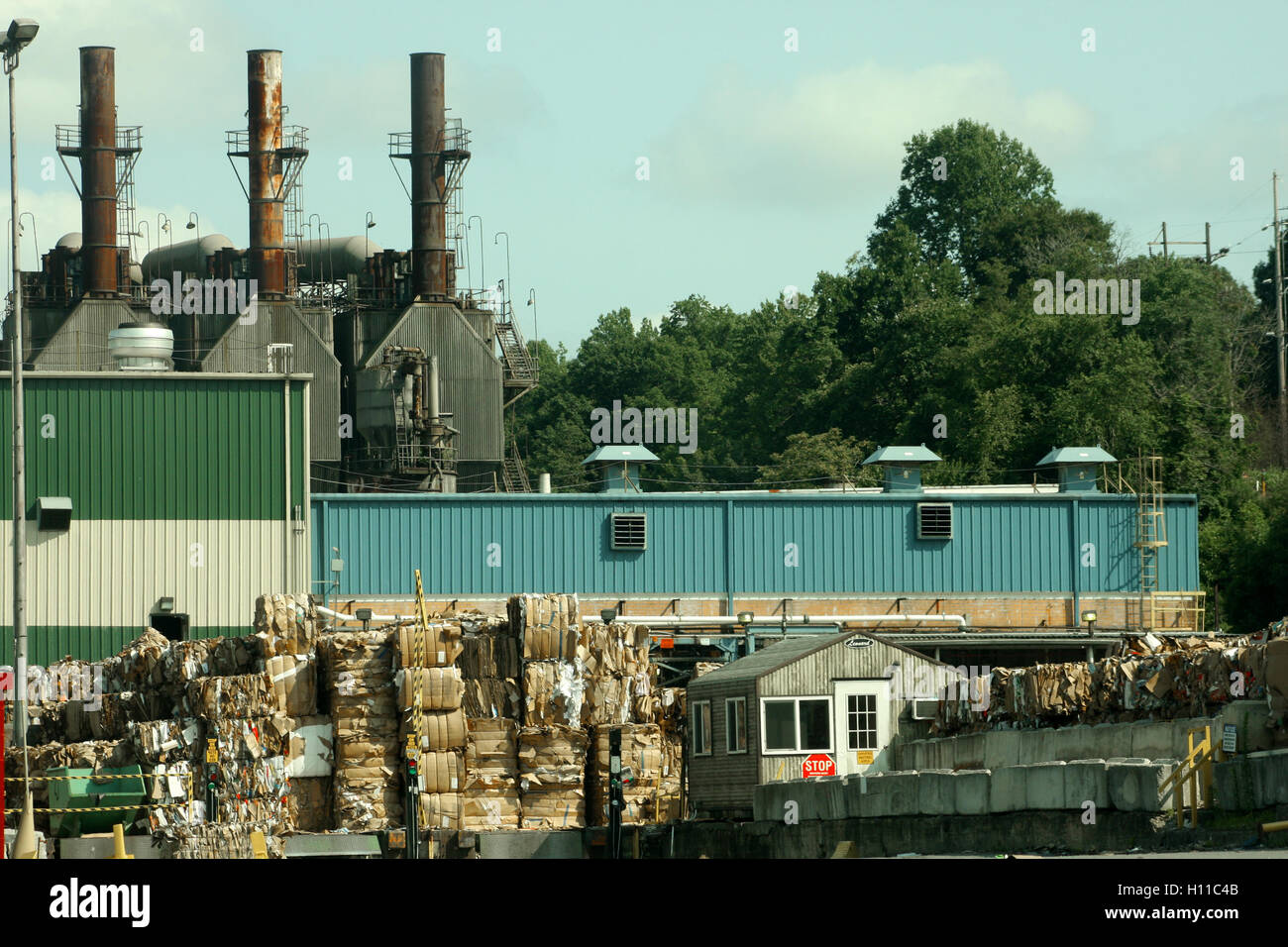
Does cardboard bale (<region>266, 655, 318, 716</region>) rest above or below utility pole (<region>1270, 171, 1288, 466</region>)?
below

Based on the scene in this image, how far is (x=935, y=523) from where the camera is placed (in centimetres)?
4609

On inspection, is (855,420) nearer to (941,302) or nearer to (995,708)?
(941,302)

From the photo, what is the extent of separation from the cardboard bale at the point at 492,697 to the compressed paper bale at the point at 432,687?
42.3 inches

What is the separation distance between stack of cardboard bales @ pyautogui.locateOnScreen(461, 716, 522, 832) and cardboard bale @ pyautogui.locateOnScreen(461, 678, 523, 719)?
0.16 meters

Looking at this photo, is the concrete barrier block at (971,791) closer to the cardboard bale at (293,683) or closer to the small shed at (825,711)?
the small shed at (825,711)

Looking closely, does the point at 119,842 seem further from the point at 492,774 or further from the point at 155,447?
the point at 155,447

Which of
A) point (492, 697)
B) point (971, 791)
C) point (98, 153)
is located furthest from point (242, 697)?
point (98, 153)

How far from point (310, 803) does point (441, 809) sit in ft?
7.53

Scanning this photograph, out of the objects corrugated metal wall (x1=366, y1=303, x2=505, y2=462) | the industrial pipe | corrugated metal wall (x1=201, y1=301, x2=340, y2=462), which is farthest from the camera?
corrugated metal wall (x1=366, y1=303, x2=505, y2=462)

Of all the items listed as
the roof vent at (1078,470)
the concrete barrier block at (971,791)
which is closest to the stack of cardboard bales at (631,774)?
the concrete barrier block at (971,791)

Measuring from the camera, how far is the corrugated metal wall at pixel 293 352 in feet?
211

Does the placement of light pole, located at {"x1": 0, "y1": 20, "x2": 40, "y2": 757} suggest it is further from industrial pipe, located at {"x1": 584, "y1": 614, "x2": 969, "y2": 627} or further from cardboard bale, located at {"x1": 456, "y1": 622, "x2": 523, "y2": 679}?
industrial pipe, located at {"x1": 584, "y1": 614, "x2": 969, "y2": 627}

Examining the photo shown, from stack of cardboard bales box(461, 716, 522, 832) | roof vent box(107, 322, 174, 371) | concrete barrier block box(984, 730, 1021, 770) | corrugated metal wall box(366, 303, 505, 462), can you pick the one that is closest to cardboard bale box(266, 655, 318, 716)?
stack of cardboard bales box(461, 716, 522, 832)

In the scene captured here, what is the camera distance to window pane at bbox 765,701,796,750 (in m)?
28.4
